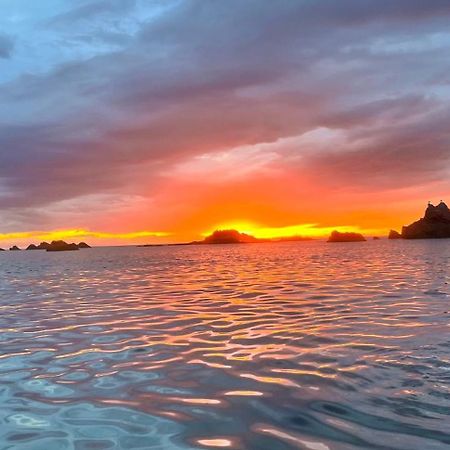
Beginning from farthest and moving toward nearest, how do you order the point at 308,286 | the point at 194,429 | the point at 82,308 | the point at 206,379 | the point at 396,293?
the point at 308,286 → the point at 396,293 → the point at 82,308 → the point at 206,379 → the point at 194,429

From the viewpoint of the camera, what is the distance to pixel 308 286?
26859mm

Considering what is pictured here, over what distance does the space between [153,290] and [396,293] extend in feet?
47.2

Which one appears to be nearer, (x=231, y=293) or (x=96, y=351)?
(x=96, y=351)

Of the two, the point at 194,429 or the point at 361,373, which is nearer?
the point at 194,429

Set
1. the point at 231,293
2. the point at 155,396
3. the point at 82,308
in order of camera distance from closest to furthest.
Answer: the point at 155,396 < the point at 82,308 < the point at 231,293

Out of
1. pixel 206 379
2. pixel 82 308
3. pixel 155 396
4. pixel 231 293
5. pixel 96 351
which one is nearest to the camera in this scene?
pixel 155 396

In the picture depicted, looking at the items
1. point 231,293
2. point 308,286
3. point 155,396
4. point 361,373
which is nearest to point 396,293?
point 308,286

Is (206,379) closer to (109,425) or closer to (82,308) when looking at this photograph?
(109,425)

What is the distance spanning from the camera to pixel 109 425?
657 cm

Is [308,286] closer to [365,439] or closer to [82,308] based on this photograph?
[82,308]

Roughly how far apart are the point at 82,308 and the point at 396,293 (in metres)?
15.3

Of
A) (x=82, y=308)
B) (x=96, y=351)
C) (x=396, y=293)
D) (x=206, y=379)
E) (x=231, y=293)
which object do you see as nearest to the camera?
(x=206, y=379)

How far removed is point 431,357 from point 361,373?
7.11ft

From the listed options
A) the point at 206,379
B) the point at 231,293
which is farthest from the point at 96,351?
the point at 231,293
